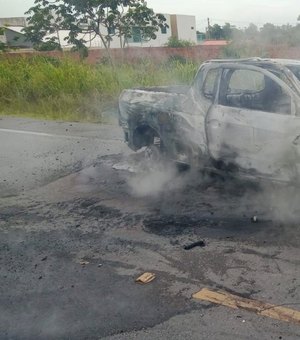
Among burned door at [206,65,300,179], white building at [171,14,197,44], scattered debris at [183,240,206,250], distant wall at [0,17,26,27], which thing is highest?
distant wall at [0,17,26,27]

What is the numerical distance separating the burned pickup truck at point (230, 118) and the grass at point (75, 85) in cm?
528

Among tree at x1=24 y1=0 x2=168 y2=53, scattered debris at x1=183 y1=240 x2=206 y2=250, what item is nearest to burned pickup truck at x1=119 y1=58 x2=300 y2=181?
scattered debris at x1=183 y1=240 x2=206 y2=250

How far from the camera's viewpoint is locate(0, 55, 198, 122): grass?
12.6 metres

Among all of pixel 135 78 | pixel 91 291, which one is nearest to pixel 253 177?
pixel 91 291

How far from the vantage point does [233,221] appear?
193 inches

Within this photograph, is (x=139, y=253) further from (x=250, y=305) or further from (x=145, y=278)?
(x=250, y=305)

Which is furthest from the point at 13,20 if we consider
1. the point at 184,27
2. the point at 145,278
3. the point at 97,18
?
the point at 145,278

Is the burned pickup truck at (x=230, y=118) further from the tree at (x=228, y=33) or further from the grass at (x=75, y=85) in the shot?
the tree at (x=228, y=33)

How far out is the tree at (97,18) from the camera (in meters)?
18.5

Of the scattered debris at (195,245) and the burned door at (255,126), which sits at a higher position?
the burned door at (255,126)

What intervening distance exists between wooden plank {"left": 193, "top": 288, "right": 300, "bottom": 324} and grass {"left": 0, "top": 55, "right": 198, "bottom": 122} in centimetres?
853

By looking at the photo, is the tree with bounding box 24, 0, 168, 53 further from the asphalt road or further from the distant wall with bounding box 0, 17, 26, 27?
the distant wall with bounding box 0, 17, 26, 27

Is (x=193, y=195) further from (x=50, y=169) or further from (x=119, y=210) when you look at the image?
(x=50, y=169)

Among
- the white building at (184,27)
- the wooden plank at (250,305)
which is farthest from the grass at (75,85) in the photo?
the white building at (184,27)
